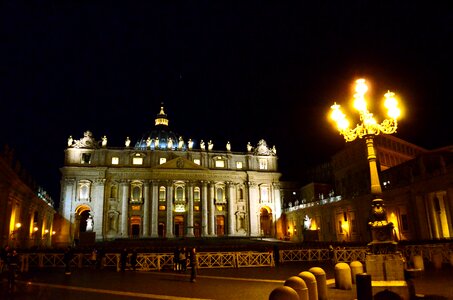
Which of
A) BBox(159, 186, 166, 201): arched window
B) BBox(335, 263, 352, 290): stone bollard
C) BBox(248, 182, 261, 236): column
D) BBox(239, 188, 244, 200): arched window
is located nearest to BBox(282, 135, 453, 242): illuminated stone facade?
BBox(248, 182, 261, 236): column

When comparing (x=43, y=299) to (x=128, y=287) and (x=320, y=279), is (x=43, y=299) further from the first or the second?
(x=320, y=279)

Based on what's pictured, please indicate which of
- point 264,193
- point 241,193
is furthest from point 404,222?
point 241,193

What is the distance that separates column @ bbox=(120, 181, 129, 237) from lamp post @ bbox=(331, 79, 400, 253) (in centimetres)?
5643

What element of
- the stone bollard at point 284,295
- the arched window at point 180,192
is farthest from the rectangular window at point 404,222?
the arched window at point 180,192

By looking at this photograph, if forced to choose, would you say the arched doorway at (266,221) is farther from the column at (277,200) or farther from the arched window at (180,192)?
the arched window at (180,192)

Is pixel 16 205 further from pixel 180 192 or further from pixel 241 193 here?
pixel 241 193

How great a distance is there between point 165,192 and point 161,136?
20.3 meters

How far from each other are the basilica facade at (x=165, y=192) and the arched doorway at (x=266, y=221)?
21 cm

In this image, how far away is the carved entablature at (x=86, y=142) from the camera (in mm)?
68312

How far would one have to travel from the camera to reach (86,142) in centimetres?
6894

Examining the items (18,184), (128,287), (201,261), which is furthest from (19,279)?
(18,184)

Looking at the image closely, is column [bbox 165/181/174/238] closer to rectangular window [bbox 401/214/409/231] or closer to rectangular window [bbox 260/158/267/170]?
rectangular window [bbox 260/158/267/170]

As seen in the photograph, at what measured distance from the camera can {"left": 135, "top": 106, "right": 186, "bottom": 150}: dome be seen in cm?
8262

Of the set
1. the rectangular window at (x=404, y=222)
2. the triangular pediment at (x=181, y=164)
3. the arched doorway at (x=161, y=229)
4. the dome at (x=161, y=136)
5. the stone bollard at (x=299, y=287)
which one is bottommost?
the stone bollard at (x=299, y=287)
